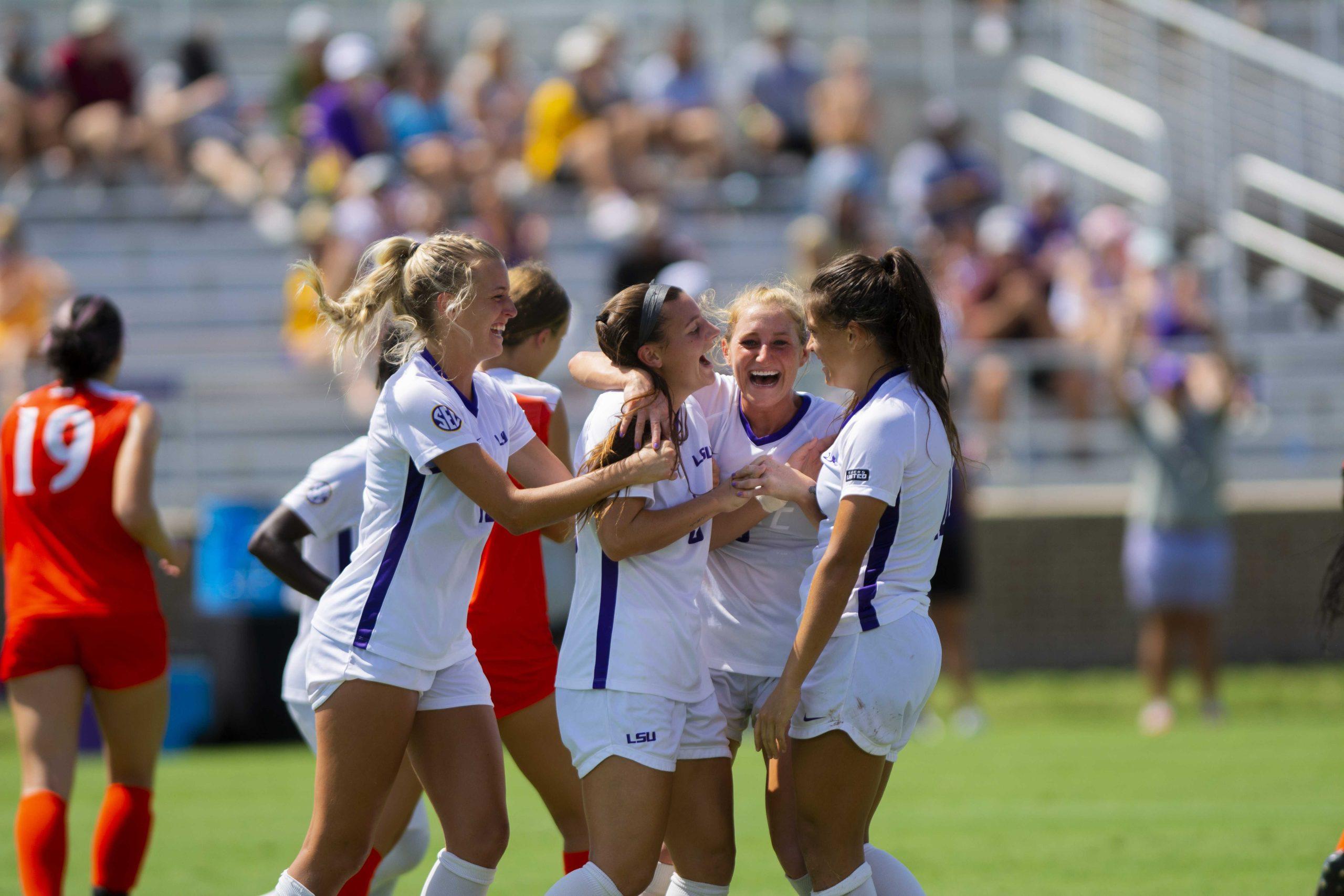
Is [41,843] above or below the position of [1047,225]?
below

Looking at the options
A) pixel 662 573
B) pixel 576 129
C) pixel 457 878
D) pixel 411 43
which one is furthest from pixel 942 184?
pixel 457 878

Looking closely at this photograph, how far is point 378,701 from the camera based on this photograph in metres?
4.34

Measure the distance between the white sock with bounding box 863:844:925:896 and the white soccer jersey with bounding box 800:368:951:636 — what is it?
0.71 meters

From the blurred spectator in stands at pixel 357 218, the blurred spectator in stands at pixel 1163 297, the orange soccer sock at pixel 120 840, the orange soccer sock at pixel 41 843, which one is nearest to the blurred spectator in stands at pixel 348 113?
the blurred spectator in stands at pixel 357 218

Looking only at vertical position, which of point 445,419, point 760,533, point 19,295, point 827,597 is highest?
point 19,295

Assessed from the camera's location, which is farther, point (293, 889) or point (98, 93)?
point (98, 93)

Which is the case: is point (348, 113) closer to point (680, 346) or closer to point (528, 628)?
point (528, 628)

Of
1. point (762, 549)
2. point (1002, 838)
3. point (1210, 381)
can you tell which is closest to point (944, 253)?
point (1210, 381)

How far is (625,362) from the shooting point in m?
4.50

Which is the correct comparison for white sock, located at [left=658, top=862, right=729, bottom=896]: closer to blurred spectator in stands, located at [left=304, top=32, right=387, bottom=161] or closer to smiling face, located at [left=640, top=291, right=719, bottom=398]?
smiling face, located at [left=640, top=291, right=719, bottom=398]

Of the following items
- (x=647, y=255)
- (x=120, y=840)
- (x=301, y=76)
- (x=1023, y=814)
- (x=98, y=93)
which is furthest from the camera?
(x=301, y=76)

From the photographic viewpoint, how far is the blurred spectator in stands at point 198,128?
15297mm

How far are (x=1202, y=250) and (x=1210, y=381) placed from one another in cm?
442

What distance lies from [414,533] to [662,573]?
2.28 ft
